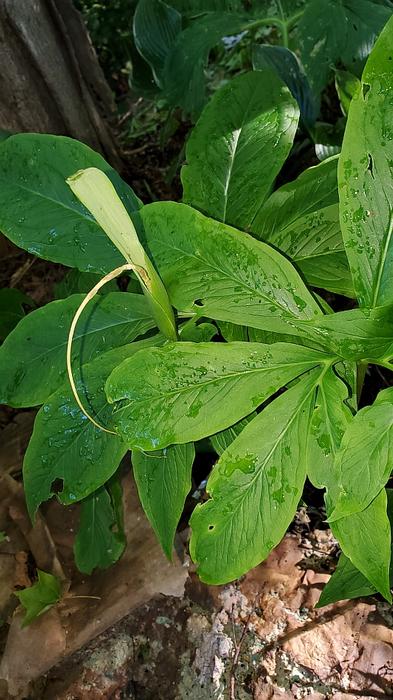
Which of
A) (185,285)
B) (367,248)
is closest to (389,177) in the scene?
(367,248)

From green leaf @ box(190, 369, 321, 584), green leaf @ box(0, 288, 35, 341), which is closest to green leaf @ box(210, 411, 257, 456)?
green leaf @ box(190, 369, 321, 584)

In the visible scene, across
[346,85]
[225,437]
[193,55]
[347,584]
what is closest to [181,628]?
[347,584]

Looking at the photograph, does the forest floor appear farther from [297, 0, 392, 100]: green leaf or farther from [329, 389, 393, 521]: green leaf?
[297, 0, 392, 100]: green leaf

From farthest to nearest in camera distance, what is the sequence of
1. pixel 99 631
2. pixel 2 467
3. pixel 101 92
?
1. pixel 101 92
2. pixel 2 467
3. pixel 99 631

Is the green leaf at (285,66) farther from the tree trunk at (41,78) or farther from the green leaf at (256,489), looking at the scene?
the green leaf at (256,489)

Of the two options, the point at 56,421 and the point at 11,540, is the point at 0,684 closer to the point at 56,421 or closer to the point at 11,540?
the point at 11,540
